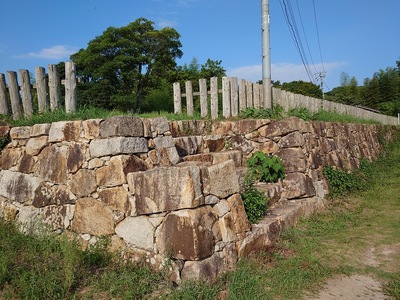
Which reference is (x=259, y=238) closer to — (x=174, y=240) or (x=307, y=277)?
(x=307, y=277)

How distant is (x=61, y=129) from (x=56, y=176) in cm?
75

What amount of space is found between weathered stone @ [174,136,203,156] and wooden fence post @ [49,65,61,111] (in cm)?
253

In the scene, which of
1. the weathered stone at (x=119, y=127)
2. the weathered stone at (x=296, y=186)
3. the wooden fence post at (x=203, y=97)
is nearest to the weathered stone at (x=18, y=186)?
the weathered stone at (x=119, y=127)

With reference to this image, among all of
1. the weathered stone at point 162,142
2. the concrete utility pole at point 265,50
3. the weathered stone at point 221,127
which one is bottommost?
the weathered stone at point 162,142

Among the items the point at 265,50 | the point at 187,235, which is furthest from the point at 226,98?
the point at 187,235

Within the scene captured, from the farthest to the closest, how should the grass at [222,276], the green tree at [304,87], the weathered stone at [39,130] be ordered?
the green tree at [304,87] < the weathered stone at [39,130] < the grass at [222,276]

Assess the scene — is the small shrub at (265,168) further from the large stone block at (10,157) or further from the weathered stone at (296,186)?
the large stone block at (10,157)

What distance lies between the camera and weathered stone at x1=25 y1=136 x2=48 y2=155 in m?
4.85

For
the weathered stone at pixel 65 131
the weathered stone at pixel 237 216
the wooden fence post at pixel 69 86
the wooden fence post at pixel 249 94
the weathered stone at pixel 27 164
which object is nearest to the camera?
the weathered stone at pixel 237 216

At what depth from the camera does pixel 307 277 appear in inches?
145

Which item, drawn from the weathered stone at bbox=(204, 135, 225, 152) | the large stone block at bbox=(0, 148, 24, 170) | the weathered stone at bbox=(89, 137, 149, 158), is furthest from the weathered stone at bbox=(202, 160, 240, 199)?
the large stone block at bbox=(0, 148, 24, 170)

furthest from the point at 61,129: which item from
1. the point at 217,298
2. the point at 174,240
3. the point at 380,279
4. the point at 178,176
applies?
the point at 380,279

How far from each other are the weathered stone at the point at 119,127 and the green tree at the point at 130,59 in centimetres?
1579

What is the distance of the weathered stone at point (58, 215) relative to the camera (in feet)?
14.4
